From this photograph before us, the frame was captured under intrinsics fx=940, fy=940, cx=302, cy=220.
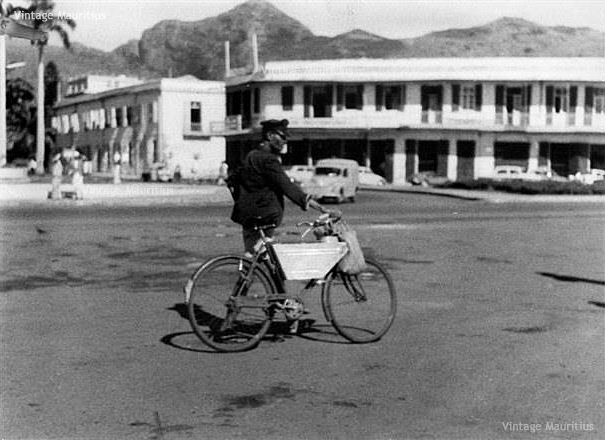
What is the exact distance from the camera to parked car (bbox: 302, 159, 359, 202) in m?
33.5

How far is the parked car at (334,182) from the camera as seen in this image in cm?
3347

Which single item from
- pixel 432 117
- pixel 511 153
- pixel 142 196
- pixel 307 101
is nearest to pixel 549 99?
pixel 511 153

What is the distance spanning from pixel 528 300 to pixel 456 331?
222 cm

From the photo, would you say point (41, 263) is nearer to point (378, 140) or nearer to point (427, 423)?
point (427, 423)

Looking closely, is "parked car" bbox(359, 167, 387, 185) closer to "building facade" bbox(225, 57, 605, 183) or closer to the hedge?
"building facade" bbox(225, 57, 605, 183)

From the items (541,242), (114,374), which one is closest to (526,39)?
(541,242)

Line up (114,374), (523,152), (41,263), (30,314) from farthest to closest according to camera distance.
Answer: (523,152)
(41,263)
(30,314)
(114,374)

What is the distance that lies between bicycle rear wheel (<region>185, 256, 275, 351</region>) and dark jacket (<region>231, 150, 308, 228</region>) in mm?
444

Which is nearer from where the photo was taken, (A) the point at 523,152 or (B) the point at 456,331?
(B) the point at 456,331

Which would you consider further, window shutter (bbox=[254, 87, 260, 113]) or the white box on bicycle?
window shutter (bbox=[254, 87, 260, 113])

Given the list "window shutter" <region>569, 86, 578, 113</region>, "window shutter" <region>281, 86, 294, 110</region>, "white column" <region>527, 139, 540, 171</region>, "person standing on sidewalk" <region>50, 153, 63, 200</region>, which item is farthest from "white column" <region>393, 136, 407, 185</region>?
"person standing on sidewalk" <region>50, 153, 63, 200</region>

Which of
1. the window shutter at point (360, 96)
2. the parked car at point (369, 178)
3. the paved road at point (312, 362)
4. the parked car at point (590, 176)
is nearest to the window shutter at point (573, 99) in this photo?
the parked car at point (590, 176)

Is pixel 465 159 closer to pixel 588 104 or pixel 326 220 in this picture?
pixel 588 104

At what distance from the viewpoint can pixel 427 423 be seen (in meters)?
5.22
